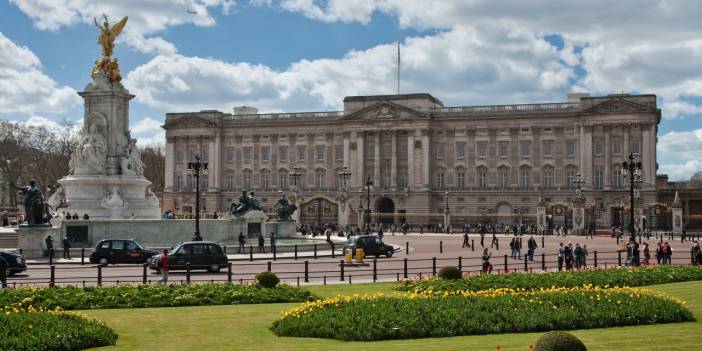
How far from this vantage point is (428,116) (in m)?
113

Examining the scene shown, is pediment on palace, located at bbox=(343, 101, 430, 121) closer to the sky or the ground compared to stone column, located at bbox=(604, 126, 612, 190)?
closer to the sky

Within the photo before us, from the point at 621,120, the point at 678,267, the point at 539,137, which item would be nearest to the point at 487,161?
the point at 539,137

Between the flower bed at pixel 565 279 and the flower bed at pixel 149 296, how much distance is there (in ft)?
12.4

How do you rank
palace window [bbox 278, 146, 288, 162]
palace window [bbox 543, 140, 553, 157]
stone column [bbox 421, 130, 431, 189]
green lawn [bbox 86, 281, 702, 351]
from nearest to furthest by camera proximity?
green lawn [bbox 86, 281, 702, 351] < palace window [bbox 543, 140, 553, 157] < stone column [bbox 421, 130, 431, 189] < palace window [bbox 278, 146, 288, 162]

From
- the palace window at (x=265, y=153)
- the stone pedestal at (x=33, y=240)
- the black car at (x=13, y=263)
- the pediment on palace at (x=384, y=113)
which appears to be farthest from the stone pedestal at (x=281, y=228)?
the palace window at (x=265, y=153)

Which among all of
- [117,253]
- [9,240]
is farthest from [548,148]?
[117,253]

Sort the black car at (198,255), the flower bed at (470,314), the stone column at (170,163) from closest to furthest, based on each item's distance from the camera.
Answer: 1. the flower bed at (470,314)
2. the black car at (198,255)
3. the stone column at (170,163)

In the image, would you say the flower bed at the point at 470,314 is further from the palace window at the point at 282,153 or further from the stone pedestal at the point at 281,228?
the palace window at the point at 282,153

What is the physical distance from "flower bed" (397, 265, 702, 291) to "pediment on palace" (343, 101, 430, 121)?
83.4 meters

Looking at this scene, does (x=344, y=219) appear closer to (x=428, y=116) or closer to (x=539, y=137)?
(x=428, y=116)

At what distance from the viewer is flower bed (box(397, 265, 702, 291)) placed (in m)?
24.1

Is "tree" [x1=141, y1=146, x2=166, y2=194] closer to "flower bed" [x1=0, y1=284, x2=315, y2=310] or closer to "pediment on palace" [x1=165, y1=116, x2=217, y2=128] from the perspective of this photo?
"pediment on palace" [x1=165, y1=116, x2=217, y2=128]

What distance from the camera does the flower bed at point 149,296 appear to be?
2083 cm

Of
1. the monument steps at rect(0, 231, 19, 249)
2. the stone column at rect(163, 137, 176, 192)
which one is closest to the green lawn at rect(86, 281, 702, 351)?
the monument steps at rect(0, 231, 19, 249)
